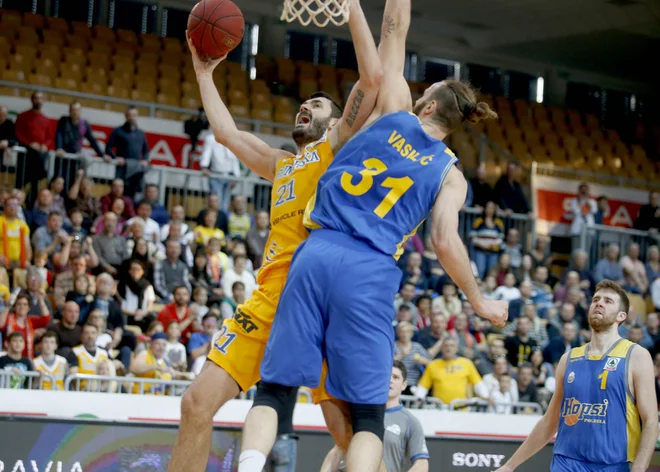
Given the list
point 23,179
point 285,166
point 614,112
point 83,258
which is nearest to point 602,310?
point 285,166

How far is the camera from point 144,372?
10.7 m

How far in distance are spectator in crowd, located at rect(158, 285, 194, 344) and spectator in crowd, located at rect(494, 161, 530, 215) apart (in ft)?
24.5

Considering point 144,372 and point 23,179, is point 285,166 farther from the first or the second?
point 23,179

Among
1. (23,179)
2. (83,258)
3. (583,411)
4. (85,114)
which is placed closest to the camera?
(583,411)

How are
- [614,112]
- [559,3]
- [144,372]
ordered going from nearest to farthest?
1. [144,372]
2. [559,3]
3. [614,112]

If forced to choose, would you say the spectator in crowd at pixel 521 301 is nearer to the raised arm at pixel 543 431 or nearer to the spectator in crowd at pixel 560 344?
the spectator in crowd at pixel 560 344

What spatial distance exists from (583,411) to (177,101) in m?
13.3

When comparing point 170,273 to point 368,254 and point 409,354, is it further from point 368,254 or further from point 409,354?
point 368,254

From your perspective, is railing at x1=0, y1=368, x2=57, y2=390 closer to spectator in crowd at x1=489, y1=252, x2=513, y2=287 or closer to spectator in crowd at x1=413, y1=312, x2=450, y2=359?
spectator in crowd at x1=413, y1=312, x2=450, y2=359

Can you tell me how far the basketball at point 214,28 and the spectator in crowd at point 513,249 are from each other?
37.2 ft

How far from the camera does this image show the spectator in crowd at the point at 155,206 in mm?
13966

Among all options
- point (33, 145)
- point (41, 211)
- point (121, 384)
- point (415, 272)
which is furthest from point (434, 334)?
point (33, 145)

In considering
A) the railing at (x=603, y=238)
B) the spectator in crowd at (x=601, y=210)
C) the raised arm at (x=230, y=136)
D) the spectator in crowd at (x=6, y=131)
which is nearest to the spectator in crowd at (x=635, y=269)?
the railing at (x=603, y=238)

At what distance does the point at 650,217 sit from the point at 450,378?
28.8ft
